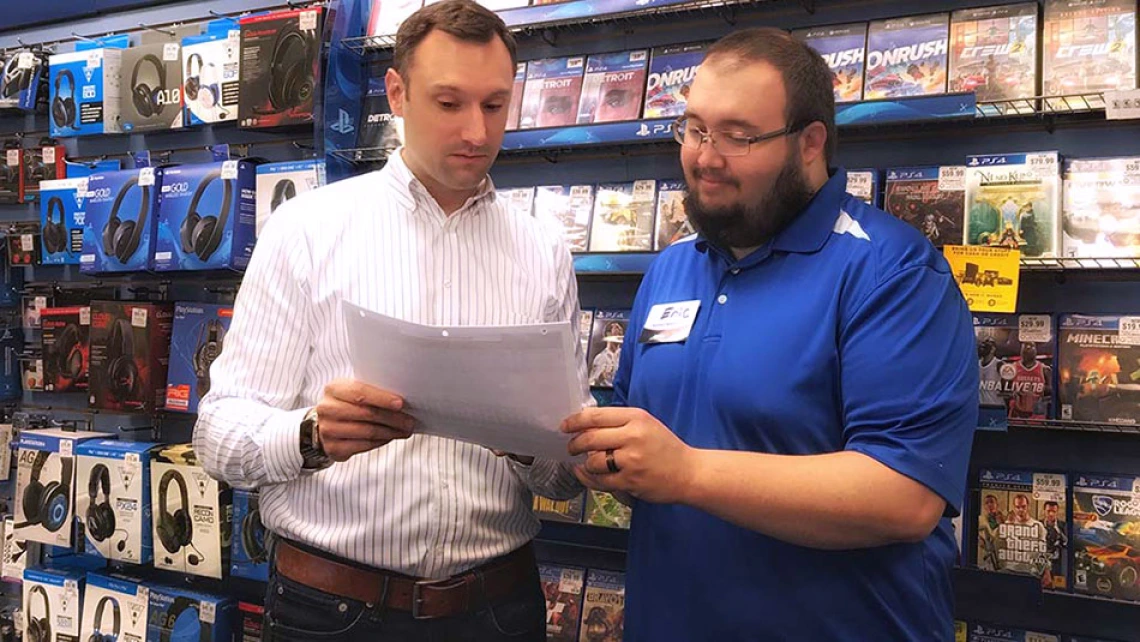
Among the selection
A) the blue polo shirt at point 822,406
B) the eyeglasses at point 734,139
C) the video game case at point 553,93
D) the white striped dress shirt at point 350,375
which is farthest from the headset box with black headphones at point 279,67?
the blue polo shirt at point 822,406

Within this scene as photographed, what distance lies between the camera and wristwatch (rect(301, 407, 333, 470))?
1.66 metres

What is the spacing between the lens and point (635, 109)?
119 inches

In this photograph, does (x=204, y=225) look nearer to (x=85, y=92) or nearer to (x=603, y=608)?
(x=85, y=92)

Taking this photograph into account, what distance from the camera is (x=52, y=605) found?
401 centimetres

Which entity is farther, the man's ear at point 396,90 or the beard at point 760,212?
the man's ear at point 396,90

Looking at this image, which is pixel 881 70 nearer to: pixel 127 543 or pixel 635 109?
pixel 635 109

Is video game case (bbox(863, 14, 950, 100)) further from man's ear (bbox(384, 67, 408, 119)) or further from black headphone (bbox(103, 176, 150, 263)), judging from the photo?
black headphone (bbox(103, 176, 150, 263))

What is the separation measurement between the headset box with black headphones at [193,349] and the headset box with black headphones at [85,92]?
99 cm

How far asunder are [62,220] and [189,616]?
1.90 m

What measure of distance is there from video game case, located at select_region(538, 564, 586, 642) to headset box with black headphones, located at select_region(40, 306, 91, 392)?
2425 millimetres

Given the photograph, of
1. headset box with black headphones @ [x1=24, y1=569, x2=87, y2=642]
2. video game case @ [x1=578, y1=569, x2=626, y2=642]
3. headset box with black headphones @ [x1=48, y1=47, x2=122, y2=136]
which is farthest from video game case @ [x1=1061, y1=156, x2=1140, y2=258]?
headset box with black headphones @ [x1=24, y1=569, x2=87, y2=642]

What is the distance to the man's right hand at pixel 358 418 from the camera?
4.85 feet

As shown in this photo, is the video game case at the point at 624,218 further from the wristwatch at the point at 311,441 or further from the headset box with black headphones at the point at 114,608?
the headset box with black headphones at the point at 114,608

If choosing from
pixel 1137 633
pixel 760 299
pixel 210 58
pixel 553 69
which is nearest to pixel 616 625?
pixel 1137 633
